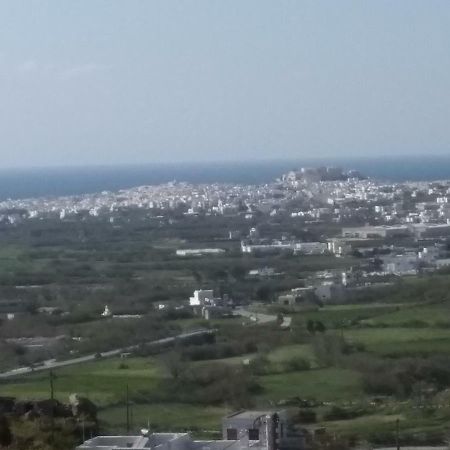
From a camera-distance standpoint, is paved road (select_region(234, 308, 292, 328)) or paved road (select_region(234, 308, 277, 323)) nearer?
paved road (select_region(234, 308, 292, 328))

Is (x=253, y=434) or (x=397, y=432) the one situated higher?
(x=253, y=434)

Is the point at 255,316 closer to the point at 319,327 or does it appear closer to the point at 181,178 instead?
the point at 319,327

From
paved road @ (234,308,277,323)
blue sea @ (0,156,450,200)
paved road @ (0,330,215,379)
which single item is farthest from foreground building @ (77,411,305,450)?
blue sea @ (0,156,450,200)

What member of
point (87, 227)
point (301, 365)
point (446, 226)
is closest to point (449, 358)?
point (301, 365)

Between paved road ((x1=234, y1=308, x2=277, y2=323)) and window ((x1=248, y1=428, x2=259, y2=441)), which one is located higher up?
window ((x1=248, y1=428, x2=259, y2=441))

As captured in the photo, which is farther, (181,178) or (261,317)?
(181,178)

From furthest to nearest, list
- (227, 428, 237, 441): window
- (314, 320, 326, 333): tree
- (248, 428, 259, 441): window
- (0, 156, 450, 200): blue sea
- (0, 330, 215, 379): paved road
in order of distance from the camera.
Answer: (0, 156, 450, 200): blue sea
(314, 320, 326, 333): tree
(0, 330, 215, 379): paved road
(227, 428, 237, 441): window
(248, 428, 259, 441): window

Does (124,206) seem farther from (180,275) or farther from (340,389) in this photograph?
(340,389)

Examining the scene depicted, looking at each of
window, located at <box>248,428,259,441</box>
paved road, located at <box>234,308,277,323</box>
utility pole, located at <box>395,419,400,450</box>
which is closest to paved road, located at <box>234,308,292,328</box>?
Result: paved road, located at <box>234,308,277,323</box>

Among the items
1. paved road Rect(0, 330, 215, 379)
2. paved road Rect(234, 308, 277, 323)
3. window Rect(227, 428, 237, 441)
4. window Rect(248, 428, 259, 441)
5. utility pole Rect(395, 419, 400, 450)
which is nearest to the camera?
window Rect(248, 428, 259, 441)

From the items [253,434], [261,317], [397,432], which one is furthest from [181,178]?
[253,434]

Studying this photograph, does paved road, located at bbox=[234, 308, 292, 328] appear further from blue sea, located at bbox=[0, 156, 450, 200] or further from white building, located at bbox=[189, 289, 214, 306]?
blue sea, located at bbox=[0, 156, 450, 200]
